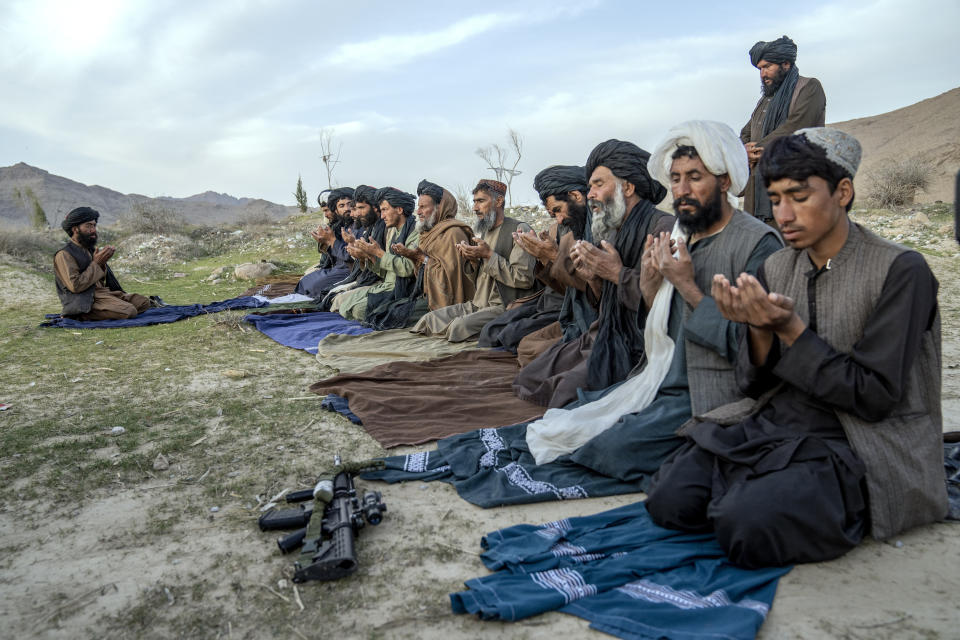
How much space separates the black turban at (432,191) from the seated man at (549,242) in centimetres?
193

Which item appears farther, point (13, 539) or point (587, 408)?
point (587, 408)

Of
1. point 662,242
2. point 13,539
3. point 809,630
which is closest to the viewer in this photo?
point 809,630

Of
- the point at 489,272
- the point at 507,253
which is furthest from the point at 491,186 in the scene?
the point at 489,272

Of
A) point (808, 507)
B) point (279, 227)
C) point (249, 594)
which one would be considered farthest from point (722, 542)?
point (279, 227)

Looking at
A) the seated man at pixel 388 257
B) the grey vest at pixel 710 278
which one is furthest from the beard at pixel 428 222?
the grey vest at pixel 710 278

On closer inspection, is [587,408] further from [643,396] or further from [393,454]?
[393,454]

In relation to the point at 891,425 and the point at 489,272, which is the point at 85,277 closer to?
the point at 489,272

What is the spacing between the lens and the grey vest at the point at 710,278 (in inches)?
117

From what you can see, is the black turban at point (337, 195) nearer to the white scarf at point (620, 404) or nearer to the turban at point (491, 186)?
the turban at point (491, 186)

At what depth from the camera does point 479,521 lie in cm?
286

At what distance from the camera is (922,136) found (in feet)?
95.6

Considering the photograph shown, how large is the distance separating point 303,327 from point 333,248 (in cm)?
321

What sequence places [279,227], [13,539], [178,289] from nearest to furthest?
[13,539] → [178,289] → [279,227]

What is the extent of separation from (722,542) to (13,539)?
284 cm
